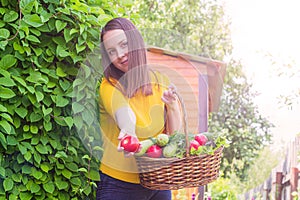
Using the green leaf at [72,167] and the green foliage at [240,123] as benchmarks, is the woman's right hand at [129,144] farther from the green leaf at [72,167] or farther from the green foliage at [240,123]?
the green foliage at [240,123]

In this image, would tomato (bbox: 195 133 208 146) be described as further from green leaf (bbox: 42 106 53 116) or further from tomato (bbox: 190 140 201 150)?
green leaf (bbox: 42 106 53 116)

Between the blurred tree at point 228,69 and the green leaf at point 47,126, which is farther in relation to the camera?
the blurred tree at point 228,69

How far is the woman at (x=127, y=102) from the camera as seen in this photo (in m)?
1.76

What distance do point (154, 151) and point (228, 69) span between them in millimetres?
7158

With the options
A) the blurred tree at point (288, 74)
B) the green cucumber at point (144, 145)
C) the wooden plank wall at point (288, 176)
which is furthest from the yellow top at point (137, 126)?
the blurred tree at point (288, 74)

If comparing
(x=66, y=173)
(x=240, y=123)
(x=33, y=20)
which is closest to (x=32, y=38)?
(x=33, y=20)

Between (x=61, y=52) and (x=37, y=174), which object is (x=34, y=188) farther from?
(x=61, y=52)

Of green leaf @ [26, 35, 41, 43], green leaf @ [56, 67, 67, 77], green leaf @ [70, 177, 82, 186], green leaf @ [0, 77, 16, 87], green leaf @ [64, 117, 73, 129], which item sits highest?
green leaf @ [26, 35, 41, 43]

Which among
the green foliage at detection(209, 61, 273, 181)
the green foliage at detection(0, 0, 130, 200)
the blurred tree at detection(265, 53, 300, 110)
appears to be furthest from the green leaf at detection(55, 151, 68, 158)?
the green foliage at detection(209, 61, 273, 181)

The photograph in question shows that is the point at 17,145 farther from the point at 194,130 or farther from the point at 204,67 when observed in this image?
the point at 204,67

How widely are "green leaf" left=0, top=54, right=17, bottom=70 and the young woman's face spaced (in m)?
0.33

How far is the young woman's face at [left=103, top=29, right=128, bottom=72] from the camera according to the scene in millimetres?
1761

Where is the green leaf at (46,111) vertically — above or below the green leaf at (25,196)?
above

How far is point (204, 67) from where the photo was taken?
3072mm
